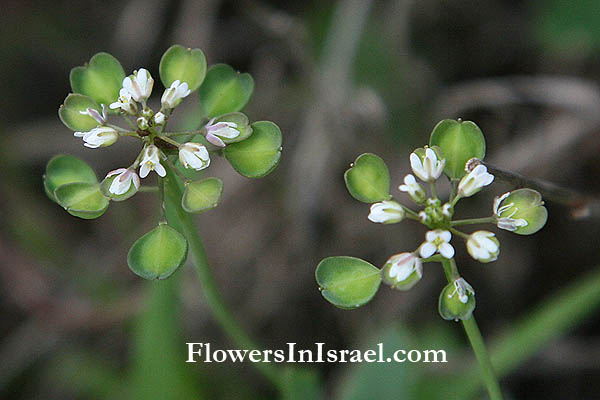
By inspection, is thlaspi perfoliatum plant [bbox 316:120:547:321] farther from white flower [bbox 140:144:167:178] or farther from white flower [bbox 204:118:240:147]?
white flower [bbox 140:144:167:178]

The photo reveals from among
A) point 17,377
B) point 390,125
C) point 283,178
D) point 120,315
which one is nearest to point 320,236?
point 283,178

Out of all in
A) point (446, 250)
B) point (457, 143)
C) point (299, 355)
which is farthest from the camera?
point (299, 355)

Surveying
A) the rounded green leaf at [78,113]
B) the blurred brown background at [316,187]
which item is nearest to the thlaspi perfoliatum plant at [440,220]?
the rounded green leaf at [78,113]

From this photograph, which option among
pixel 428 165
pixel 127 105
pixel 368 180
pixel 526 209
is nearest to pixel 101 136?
pixel 127 105

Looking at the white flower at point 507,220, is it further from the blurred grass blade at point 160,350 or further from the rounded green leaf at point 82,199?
the blurred grass blade at point 160,350

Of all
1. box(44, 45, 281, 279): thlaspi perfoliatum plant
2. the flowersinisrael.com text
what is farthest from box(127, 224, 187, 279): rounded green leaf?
the flowersinisrael.com text

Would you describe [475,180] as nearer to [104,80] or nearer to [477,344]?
[477,344]
